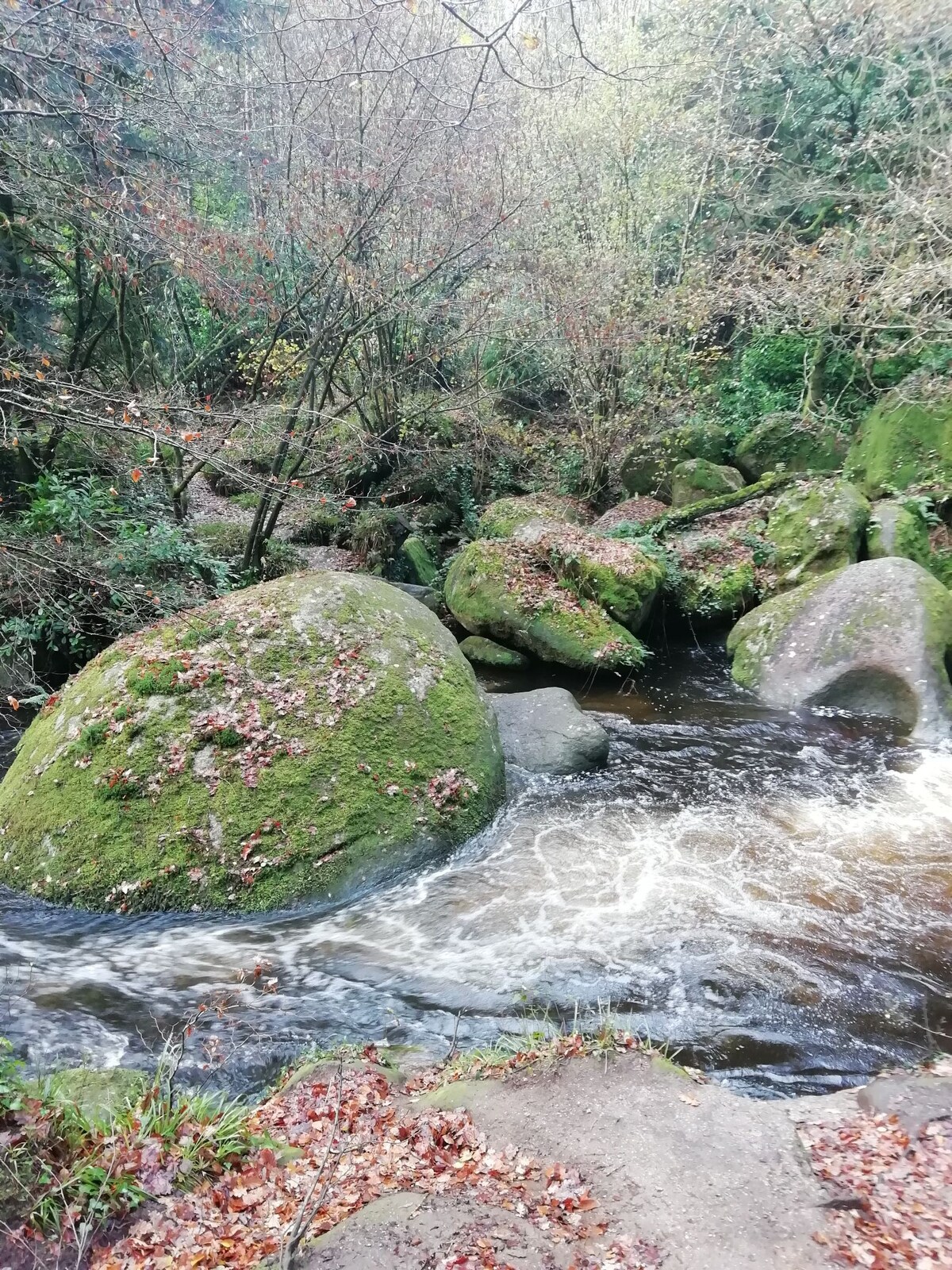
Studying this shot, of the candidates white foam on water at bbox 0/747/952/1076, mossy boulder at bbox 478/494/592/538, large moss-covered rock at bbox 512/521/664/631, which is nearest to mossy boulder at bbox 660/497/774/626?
large moss-covered rock at bbox 512/521/664/631

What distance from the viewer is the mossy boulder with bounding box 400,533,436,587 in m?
12.3

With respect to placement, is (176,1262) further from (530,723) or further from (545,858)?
(530,723)

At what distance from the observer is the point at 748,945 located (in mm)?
4570

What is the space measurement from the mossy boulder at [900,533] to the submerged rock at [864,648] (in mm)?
1137

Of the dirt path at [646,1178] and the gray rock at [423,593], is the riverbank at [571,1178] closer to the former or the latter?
the dirt path at [646,1178]

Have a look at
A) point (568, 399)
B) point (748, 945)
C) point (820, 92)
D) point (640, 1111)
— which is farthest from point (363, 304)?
point (820, 92)

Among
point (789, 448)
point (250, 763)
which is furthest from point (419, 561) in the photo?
point (250, 763)

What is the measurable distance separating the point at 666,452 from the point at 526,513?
3.38 m

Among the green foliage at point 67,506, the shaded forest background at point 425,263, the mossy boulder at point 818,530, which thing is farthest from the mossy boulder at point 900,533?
the green foliage at point 67,506

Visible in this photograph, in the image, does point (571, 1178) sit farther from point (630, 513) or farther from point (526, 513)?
point (630, 513)

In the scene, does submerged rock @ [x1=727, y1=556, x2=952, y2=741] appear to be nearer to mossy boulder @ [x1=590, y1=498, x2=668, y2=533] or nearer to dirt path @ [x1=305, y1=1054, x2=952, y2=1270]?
mossy boulder @ [x1=590, y1=498, x2=668, y2=533]

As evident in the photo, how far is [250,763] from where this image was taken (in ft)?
17.8

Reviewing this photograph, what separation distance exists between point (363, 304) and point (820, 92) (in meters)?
10.3

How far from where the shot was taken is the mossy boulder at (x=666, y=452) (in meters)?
13.0
